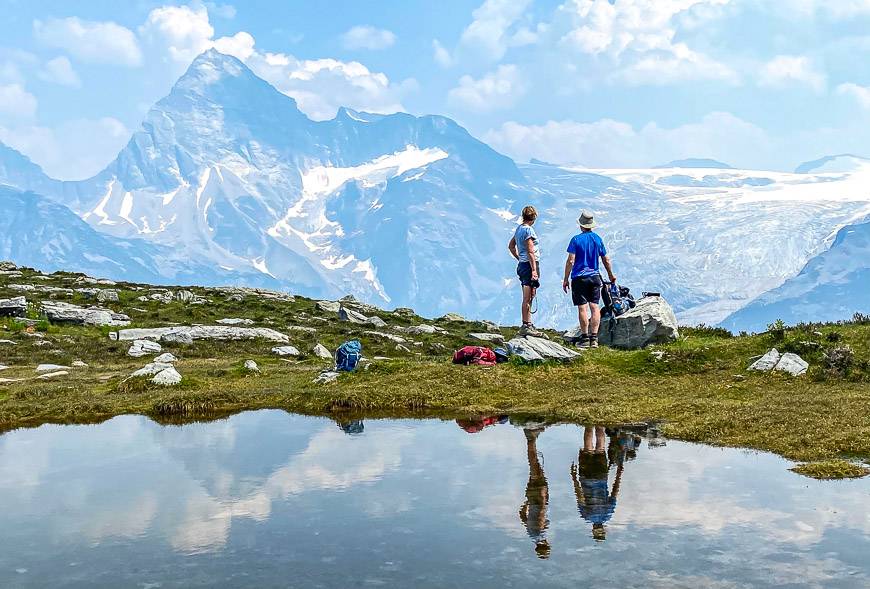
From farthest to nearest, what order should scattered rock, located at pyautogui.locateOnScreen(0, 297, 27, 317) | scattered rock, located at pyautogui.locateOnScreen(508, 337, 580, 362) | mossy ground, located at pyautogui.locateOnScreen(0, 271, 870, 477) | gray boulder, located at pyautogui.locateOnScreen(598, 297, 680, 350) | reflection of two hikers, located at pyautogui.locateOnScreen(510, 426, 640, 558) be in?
scattered rock, located at pyautogui.locateOnScreen(0, 297, 27, 317) → gray boulder, located at pyautogui.locateOnScreen(598, 297, 680, 350) → scattered rock, located at pyautogui.locateOnScreen(508, 337, 580, 362) → mossy ground, located at pyautogui.locateOnScreen(0, 271, 870, 477) → reflection of two hikers, located at pyautogui.locateOnScreen(510, 426, 640, 558)

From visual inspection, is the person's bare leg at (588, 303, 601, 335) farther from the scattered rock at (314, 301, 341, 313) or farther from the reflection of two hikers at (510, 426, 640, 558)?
the scattered rock at (314, 301, 341, 313)

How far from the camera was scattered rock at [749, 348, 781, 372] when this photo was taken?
2212cm

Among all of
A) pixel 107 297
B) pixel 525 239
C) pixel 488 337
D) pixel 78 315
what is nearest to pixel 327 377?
pixel 525 239

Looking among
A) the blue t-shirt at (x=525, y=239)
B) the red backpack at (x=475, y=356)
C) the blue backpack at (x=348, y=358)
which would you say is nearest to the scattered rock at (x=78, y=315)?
the blue backpack at (x=348, y=358)

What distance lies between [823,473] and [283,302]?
53622mm

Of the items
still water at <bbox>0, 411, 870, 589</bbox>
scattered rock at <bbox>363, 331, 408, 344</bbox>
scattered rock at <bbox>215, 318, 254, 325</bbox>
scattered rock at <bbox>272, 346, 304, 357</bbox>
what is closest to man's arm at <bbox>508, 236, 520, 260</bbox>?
still water at <bbox>0, 411, 870, 589</bbox>

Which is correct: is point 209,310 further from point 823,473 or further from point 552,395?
point 823,473

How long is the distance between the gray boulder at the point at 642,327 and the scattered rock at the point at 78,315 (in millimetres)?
30288

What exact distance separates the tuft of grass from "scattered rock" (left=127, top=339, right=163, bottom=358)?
3225 cm

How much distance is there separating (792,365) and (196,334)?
32009 mm

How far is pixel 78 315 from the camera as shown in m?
44.3

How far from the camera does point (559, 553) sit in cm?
871

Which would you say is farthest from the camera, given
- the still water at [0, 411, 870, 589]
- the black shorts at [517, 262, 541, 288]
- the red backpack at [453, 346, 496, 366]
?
the black shorts at [517, 262, 541, 288]

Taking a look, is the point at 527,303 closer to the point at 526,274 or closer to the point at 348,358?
the point at 526,274
